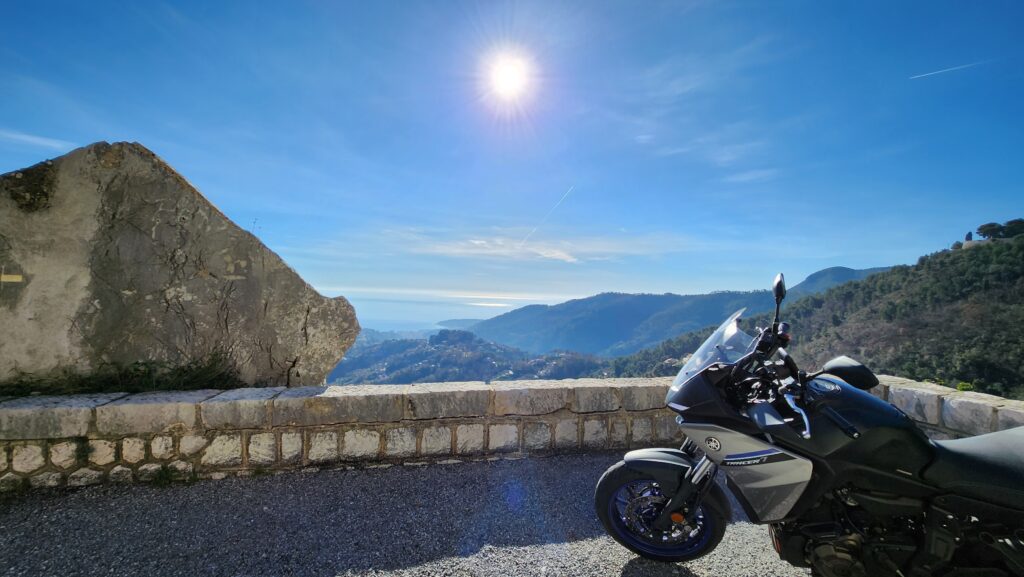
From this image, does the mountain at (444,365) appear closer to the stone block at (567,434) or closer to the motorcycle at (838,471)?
the stone block at (567,434)

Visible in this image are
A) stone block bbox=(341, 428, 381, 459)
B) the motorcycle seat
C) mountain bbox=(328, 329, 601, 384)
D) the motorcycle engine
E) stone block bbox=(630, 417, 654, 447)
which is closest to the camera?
the motorcycle seat

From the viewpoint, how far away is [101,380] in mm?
3348

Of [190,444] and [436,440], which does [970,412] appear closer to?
[436,440]

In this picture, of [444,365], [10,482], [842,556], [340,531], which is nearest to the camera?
[842,556]

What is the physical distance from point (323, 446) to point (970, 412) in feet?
15.7

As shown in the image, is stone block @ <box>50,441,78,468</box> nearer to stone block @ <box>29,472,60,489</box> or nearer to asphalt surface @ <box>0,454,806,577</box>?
stone block @ <box>29,472,60,489</box>

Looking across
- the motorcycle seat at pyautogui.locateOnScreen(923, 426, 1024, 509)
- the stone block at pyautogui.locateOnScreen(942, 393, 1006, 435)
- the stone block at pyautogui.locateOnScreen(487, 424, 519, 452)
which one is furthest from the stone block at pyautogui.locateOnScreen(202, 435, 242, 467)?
the stone block at pyautogui.locateOnScreen(942, 393, 1006, 435)

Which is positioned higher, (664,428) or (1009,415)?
(1009,415)

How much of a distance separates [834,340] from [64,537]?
110 ft

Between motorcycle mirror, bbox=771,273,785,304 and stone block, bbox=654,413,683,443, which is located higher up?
motorcycle mirror, bbox=771,273,785,304

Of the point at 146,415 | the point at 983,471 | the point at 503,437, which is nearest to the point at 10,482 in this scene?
the point at 146,415

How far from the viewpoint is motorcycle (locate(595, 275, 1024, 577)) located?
1.71 metres

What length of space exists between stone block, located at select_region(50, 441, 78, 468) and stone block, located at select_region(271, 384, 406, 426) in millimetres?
1237

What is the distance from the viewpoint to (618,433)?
379cm
